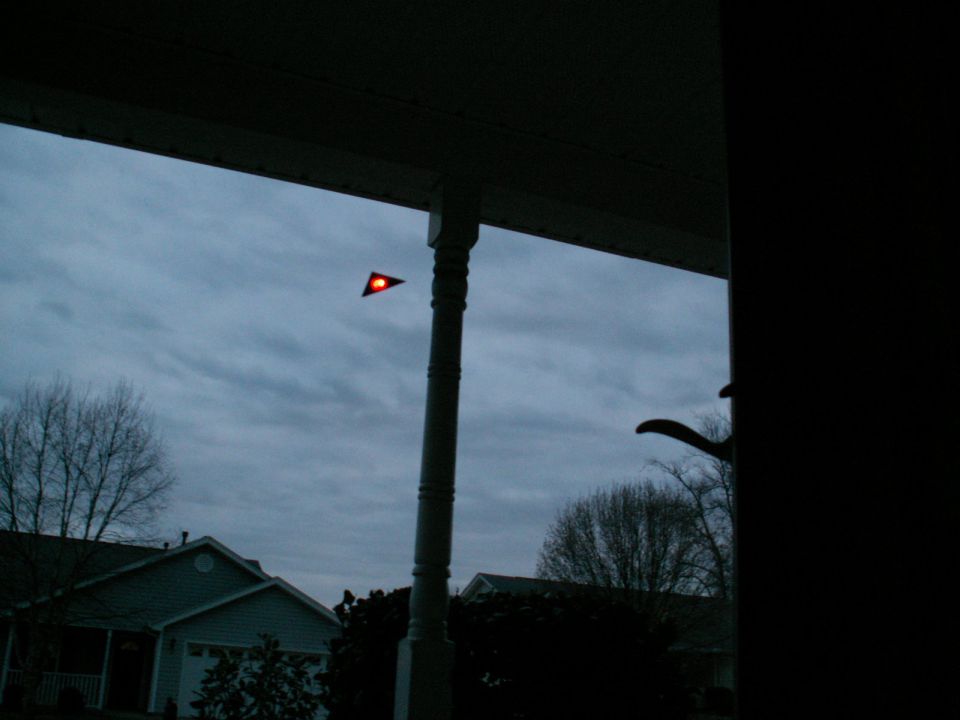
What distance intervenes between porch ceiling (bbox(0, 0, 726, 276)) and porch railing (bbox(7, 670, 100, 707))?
13278mm

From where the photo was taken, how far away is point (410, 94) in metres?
3.72

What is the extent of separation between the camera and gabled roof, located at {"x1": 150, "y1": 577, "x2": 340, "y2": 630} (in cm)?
Answer: 1469

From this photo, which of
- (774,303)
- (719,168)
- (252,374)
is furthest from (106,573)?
(774,303)

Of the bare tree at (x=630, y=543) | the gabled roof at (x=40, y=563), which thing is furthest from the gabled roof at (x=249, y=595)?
the bare tree at (x=630, y=543)

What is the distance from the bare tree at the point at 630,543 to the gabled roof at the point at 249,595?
461 centimetres


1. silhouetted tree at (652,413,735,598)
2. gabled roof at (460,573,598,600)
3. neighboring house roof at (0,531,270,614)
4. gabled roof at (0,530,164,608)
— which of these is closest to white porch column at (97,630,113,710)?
neighboring house roof at (0,531,270,614)

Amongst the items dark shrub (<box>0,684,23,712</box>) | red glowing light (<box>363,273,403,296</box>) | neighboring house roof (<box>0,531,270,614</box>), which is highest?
red glowing light (<box>363,273,403,296</box>)

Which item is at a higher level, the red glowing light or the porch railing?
the red glowing light

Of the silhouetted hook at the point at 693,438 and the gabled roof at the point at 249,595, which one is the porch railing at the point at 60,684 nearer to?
the gabled roof at the point at 249,595

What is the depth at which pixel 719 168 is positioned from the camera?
169 inches

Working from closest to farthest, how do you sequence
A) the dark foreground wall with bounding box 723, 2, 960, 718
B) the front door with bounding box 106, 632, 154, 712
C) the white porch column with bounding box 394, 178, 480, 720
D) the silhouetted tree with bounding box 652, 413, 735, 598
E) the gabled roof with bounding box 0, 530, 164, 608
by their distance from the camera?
1. the dark foreground wall with bounding box 723, 2, 960, 718
2. the white porch column with bounding box 394, 178, 480, 720
3. the silhouetted tree with bounding box 652, 413, 735, 598
4. the gabled roof with bounding box 0, 530, 164, 608
5. the front door with bounding box 106, 632, 154, 712

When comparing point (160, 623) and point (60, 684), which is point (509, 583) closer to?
point (160, 623)

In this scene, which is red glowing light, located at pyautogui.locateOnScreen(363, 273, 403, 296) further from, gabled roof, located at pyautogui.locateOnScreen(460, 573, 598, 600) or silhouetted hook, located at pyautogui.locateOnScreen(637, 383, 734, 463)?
gabled roof, located at pyautogui.locateOnScreen(460, 573, 598, 600)

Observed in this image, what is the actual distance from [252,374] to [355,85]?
16.9m
